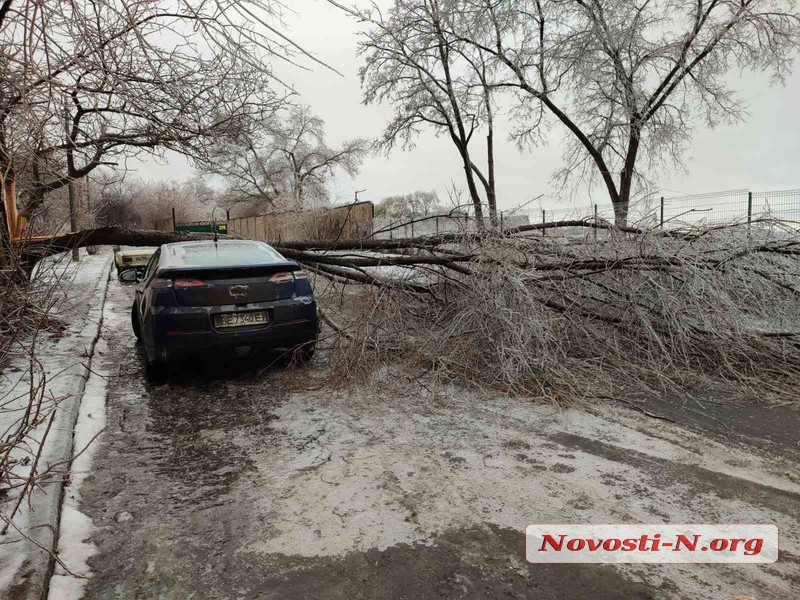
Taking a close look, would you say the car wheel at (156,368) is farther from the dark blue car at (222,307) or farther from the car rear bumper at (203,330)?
the car rear bumper at (203,330)

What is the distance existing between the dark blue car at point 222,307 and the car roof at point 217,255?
0.04 feet

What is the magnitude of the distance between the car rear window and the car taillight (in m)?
0.28

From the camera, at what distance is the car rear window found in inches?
227

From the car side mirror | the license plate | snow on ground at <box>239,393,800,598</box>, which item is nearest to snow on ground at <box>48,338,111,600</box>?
snow on ground at <box>239,393,800,598</box>

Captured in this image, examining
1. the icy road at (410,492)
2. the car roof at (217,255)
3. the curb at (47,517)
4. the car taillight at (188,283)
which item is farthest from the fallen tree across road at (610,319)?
the curb at (47,517)

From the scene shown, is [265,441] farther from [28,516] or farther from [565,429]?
[565,429]

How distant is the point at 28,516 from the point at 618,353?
16.8 feet

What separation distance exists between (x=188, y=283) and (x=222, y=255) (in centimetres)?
80

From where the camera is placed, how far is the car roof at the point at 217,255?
18.8 feet

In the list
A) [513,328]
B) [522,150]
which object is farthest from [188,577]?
[522,150]

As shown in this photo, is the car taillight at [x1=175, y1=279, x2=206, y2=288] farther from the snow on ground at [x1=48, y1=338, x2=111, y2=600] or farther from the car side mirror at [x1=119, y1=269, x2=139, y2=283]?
the car side mirror at [x1=119, y1=269, x2=139, y2=283]

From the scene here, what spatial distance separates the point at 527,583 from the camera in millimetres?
2365

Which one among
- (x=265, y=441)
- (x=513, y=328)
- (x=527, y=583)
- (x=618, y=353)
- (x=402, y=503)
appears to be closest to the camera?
(x=527, y=583)

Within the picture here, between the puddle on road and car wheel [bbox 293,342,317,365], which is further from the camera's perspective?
car wheel [bbox 293,342,317,365]
